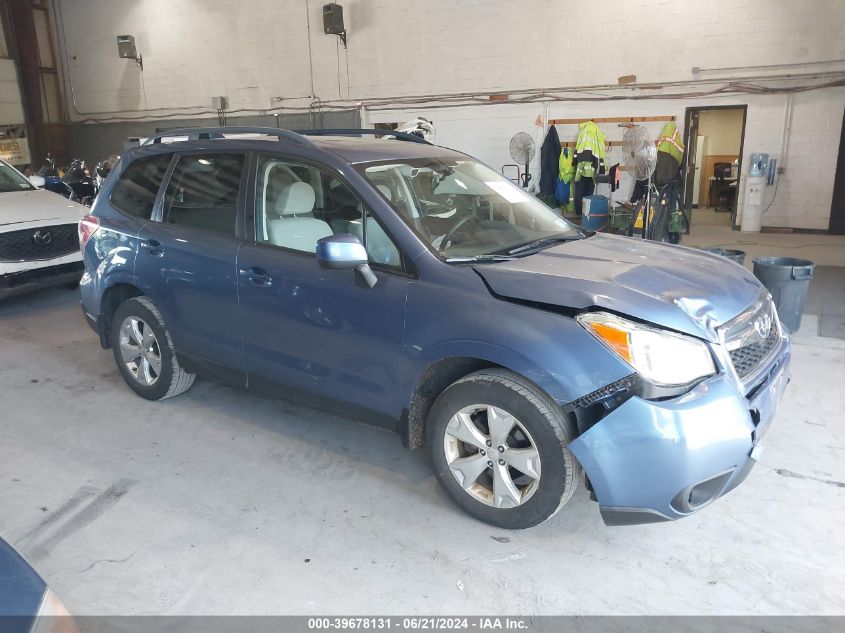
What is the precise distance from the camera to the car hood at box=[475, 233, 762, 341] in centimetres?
228

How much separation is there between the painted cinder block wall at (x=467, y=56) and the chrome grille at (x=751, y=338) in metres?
9.03

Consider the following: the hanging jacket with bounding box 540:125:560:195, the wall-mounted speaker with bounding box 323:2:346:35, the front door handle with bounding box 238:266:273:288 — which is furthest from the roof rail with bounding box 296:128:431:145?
the wall-mounted speaker with bounding box 323:2:346:35

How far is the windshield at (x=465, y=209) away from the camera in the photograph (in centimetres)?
280

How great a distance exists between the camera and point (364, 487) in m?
2.95

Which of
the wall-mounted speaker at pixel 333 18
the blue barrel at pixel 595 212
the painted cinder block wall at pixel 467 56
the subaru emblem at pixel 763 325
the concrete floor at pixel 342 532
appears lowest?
the concrete floor at pixel 342 532

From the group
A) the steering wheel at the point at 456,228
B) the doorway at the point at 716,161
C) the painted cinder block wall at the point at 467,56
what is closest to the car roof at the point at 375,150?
the steering wheel at the point at 456,228

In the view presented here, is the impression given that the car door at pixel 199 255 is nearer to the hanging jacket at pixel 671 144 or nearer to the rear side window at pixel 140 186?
the rear side window at pixel 140 186

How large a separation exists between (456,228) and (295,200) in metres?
0.85

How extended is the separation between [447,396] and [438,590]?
74cm

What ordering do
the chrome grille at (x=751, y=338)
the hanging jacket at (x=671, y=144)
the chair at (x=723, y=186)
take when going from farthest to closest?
the chair at (x=723, y=186)
the hanging jacket at (x=671, y=144)
the chrome grille at (x=751, y=338)

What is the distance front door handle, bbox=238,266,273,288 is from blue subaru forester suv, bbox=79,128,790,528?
1cm

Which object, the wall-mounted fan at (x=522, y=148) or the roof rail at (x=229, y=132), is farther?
the wall-mounted fan at (x=522, y=148)

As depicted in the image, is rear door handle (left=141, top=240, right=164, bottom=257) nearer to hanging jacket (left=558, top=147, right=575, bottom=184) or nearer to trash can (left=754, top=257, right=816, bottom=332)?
trash can (left=754, top=257, right=816, bottom=332)

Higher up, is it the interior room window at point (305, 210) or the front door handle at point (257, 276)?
the interior room window at point (305, 210)
